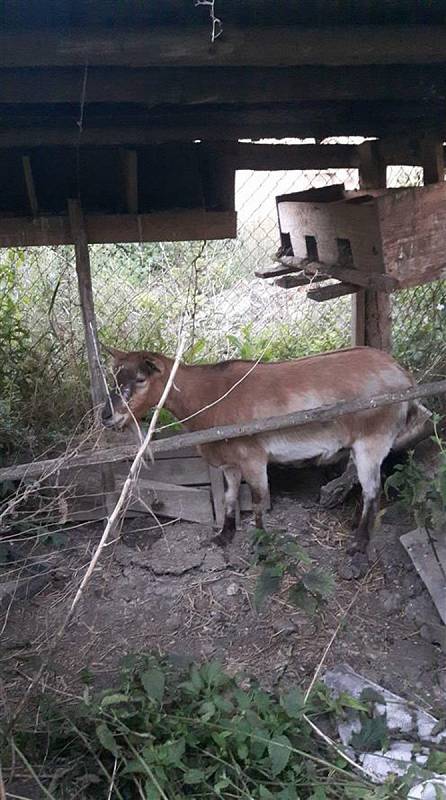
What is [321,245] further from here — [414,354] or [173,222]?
[414,354]

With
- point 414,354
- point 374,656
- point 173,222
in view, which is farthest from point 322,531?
point 173,222

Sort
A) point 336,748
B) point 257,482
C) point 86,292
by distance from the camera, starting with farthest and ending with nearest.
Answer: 1. point 257,482
2. point 86,292
3. point 336,748

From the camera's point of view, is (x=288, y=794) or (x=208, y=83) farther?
(x=208, y=83)

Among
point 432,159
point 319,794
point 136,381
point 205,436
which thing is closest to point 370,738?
point 319,794

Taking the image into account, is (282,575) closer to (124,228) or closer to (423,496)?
(423,496)

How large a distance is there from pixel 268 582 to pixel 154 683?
67 centimetres

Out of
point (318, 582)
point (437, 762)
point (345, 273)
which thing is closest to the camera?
point (437, 762)

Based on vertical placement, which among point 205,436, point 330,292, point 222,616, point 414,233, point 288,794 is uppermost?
point 414,233

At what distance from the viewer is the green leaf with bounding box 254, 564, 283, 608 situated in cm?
346

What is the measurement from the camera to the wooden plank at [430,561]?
4.23 meters

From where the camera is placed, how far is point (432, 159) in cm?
457

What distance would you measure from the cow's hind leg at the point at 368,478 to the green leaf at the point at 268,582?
5.21ft

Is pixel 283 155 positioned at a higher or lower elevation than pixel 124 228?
higher

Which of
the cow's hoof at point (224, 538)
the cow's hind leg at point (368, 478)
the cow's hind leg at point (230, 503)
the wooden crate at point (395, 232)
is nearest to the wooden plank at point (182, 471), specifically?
the cow's hind leg at point (230, 503)
